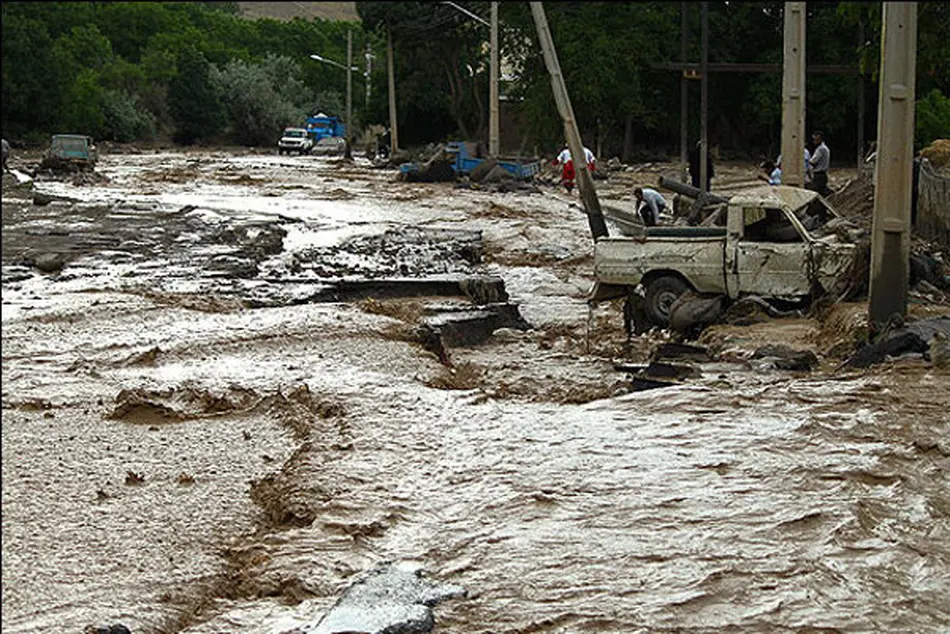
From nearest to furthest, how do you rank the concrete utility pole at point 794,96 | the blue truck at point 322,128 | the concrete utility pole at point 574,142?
the concrete utility pole at point 794,96 < the concrete utility pole at point 574,142 < the blue truck at point 322,128

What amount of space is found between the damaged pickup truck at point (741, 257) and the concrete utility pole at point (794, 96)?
4194mm

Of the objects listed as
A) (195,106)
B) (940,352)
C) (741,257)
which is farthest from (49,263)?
(195,106)

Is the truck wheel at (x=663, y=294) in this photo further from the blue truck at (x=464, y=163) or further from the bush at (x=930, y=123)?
the blue truck at (x=464, y=163)

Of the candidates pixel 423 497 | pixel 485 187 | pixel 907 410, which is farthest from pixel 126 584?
pixel 485 187

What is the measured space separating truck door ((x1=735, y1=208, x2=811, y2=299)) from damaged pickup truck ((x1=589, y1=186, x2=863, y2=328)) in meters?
0.01

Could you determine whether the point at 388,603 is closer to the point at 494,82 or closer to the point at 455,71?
the point at 494,82

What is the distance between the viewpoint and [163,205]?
3288 cm

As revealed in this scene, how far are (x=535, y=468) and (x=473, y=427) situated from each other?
4.73 feet

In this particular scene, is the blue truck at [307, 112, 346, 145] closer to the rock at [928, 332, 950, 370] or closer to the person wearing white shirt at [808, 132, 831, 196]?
the person wearing white shirt at [808, 132, 831, 196]

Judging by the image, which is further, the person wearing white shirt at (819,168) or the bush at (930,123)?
the bush at (930,123)

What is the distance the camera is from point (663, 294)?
48.7 feet

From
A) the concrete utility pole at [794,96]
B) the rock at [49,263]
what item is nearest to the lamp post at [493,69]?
the concrete utility pole at [794,96]

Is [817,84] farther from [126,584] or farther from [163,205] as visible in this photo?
[126,584]

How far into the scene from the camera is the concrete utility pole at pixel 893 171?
1211 centimetres
